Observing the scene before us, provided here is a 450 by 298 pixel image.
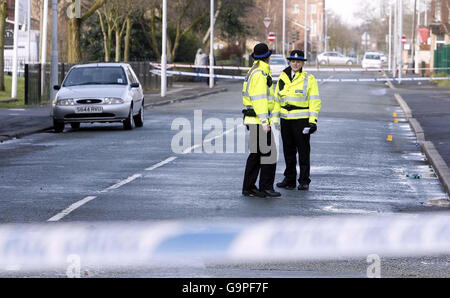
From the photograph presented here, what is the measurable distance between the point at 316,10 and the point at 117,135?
515ft

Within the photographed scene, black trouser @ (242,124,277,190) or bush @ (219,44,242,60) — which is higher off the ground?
bush @ (219,44,242,60)

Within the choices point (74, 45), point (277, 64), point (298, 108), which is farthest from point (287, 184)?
point (277, 64)

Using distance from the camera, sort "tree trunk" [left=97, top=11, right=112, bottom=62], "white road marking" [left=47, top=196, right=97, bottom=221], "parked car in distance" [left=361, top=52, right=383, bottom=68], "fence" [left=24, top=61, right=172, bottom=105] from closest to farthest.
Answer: "white road marking" [left=47, top=196, right=97, bottom=221] → "fence" [left=24, top=61, right=172, bottom=105] → "tree trunk" [left=97, top=11, right=112, bottom=62] → "parked car in distance" [left=361, top=52, right=383, bottom=68]

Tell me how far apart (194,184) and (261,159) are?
1.55 meters

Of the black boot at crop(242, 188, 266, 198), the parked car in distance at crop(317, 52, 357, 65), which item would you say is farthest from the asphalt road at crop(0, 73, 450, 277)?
the parked car in distance at crop(317, 52, 357, 65)

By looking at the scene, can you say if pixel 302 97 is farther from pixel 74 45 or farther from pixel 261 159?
pixel 74 45

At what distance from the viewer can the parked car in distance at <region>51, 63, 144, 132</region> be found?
77.8 feet

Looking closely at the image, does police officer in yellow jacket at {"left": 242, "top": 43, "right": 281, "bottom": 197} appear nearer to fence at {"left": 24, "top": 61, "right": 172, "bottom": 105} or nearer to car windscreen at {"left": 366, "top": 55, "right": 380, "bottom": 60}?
fence at {"left": 24, "top": 61, "right": 172, "bottom": 105}

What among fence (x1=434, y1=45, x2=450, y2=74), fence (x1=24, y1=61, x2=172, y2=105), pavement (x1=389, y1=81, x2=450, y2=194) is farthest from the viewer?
fence (x1=434, y1=45, x2=450, y2=74)

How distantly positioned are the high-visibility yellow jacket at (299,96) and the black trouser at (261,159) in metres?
0.92

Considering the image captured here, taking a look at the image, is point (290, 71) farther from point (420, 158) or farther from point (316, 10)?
point (316, 10)

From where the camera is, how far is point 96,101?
2372 cm

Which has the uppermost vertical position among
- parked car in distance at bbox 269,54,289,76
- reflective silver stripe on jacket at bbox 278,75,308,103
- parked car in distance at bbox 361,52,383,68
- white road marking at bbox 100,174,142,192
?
parked car in distance at bbox 361,52,383,68
